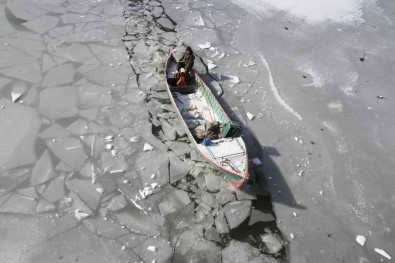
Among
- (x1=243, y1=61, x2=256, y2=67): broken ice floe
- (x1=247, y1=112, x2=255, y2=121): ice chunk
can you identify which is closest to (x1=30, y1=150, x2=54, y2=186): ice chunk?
(x1=247, y1=112, x2=255, y2=121): ice chunk

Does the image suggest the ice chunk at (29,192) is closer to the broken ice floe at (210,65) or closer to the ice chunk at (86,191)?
the ice chunk at (86,191)

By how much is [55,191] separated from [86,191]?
0.52 meters

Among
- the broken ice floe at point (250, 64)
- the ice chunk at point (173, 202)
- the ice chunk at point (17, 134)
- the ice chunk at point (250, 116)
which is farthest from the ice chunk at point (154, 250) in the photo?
the broken ice floe at point (250, 64)

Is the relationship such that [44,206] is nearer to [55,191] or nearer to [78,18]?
[55,191]

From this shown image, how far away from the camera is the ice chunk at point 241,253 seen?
17.6ft

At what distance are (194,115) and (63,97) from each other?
3014mm

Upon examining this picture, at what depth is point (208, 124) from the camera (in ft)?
22.9

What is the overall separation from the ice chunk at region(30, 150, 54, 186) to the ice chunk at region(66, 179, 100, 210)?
16.5 inches

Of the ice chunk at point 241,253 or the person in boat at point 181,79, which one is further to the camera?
the person in boat at point 181,79

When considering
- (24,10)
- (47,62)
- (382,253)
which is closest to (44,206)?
(47,62)

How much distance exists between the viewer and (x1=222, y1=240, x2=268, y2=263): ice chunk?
5371 mm

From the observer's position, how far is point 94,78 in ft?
27.4

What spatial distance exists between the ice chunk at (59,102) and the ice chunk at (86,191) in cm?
187

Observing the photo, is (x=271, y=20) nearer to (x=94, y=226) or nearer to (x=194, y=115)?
(x=194, y=115)
